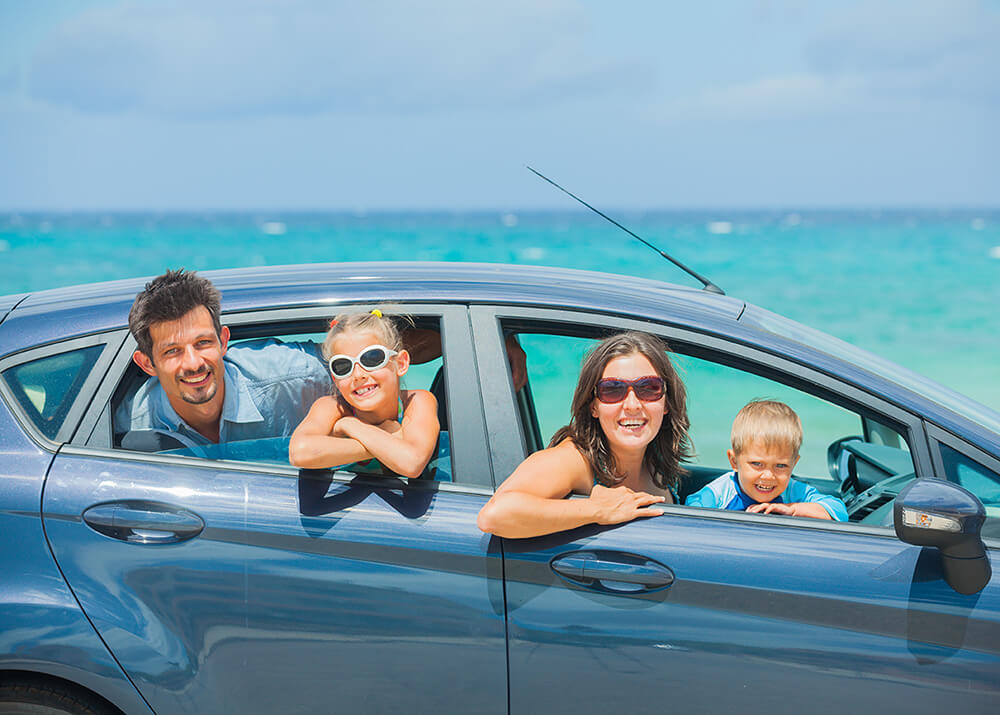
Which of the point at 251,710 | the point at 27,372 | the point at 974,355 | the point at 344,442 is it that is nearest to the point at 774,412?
the point at 344,442

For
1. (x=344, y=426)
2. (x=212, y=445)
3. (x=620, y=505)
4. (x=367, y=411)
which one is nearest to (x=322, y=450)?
(x=344, y=426)

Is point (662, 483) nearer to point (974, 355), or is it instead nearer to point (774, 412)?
point (774, 412)

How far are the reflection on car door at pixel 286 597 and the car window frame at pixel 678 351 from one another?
0.22 m

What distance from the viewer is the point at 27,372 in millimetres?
2229

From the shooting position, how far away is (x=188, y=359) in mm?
2408

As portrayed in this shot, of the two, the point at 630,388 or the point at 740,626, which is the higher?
the point at 630,388

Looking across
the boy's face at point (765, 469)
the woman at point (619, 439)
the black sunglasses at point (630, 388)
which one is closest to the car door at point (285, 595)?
the woman at point (619, 439)

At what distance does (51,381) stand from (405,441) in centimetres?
85

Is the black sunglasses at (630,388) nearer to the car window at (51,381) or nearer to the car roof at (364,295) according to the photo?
the car roof at (364,295)

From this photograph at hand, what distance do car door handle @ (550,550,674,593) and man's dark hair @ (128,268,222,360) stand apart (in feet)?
3.51

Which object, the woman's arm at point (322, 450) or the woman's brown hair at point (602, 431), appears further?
the woman's brown hair at point (602, 431)

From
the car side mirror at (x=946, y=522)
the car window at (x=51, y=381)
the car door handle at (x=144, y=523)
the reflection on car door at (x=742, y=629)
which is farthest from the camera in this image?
the car window at (x=51, y=381)

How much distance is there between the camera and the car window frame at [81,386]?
2152mm

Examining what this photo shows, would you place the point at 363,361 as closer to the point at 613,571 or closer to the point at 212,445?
the point at 212,445
